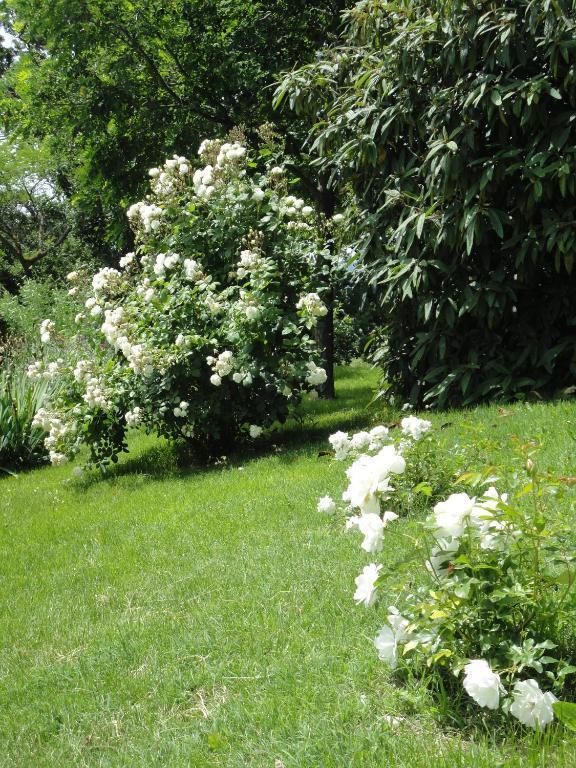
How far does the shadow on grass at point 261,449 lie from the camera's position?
6.94 meters

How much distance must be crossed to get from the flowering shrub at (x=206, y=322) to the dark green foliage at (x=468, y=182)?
80 centimetres

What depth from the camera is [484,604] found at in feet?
7.60

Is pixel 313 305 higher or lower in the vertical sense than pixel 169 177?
lower

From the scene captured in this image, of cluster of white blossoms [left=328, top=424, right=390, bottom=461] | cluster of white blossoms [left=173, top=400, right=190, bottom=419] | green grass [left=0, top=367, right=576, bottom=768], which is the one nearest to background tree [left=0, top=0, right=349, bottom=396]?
cluster of white blossoms [left=173, top=400, right=190, bottom=419]

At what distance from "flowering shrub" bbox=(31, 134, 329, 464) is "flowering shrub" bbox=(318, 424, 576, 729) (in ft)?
13.3

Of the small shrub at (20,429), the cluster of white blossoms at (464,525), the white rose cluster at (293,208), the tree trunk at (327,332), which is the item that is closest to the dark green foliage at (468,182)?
the white rose cluster at (293,208)

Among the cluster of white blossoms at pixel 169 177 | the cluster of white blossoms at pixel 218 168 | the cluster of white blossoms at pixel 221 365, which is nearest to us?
the cluster of white blossoms at pixel 221 365

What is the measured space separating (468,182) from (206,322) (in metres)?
2.47

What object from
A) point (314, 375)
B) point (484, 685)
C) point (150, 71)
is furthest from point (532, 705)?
point (150, 71)

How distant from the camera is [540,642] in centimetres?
238

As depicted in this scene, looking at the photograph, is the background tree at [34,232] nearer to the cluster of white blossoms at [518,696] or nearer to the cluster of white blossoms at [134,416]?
the cluster of white blossoms at [134,416]

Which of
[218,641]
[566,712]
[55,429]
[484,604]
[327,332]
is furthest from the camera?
[327,332]

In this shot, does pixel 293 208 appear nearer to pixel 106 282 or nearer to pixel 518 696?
pixel 106 282

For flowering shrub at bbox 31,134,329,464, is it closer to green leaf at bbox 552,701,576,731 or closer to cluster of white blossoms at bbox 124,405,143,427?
cluster of white blossoms at bbox 124,405,143,427
